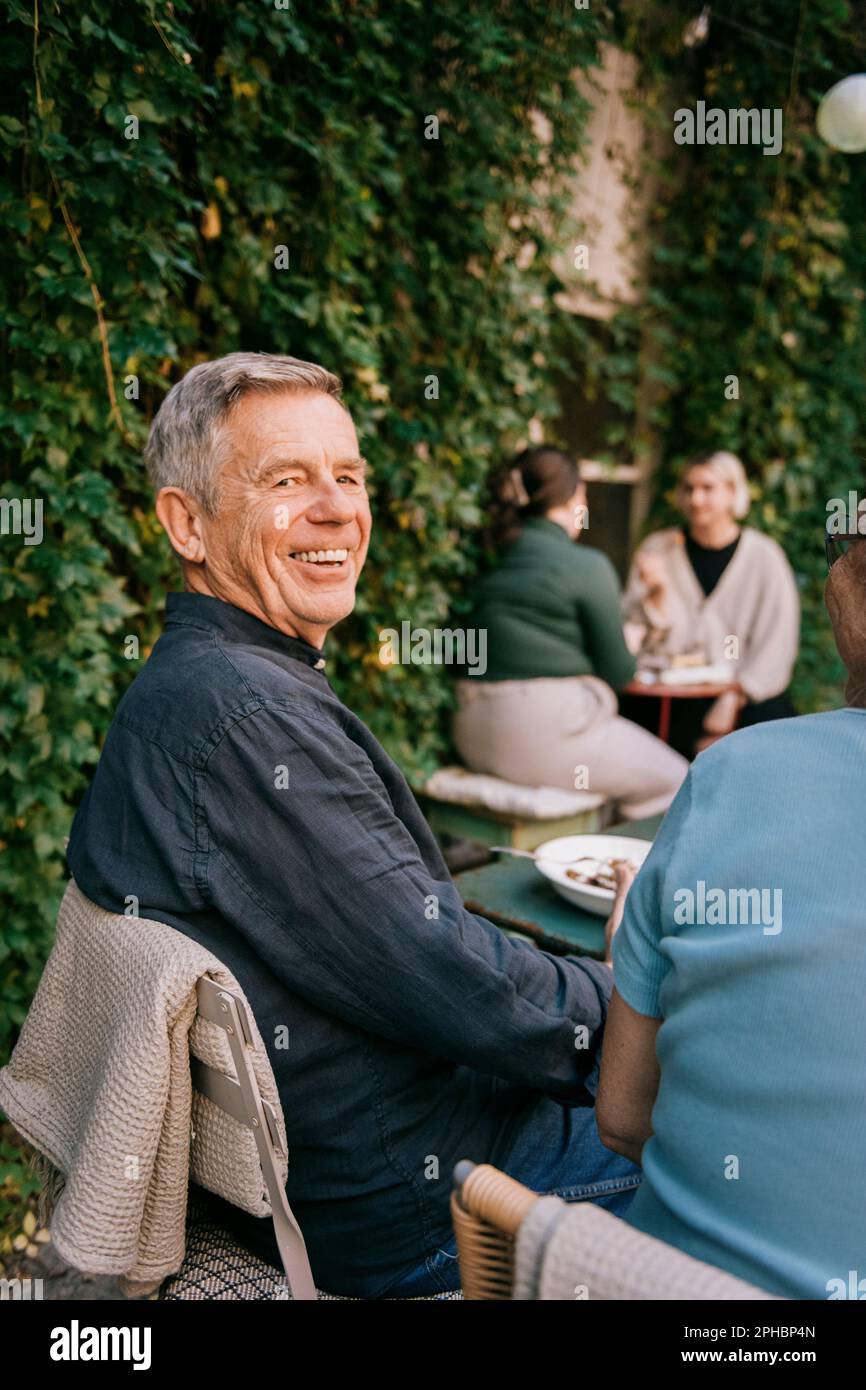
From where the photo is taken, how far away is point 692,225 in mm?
5641

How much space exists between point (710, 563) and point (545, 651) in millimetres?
1541

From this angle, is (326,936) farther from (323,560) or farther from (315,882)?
(323,560)

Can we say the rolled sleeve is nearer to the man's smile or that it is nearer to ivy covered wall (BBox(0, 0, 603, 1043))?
the man's smile

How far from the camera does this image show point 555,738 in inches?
155

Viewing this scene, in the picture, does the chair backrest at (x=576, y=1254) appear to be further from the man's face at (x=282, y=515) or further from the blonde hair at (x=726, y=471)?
the blonde hair at (x=726, y=471)

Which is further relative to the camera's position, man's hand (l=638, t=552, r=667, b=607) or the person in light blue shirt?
man's hand (l=638, t=552, r=667, b=607)

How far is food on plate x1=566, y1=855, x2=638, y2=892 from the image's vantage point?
190 cm

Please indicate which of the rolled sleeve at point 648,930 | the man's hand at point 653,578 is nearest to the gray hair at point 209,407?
the rolled sleeve at point 648,930

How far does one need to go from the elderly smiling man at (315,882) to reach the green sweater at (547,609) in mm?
2259

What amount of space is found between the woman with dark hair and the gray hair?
2.36 meters

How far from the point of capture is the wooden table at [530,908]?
184 centimetres

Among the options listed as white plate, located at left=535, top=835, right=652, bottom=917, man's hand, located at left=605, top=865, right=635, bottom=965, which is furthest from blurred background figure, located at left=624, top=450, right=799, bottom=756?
man's hand, located at left=605, top=865, right=635, bottom=965

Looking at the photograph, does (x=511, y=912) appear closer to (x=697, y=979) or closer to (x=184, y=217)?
(x=697, y=979)
